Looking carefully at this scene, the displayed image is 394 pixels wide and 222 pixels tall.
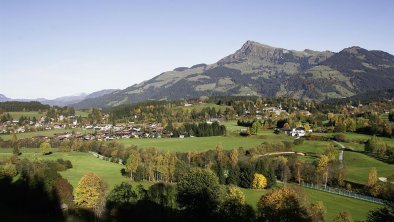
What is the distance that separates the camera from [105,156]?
137125 mm

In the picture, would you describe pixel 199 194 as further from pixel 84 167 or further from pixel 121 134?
pixel 121 134

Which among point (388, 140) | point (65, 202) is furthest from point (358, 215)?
point (388, 140)

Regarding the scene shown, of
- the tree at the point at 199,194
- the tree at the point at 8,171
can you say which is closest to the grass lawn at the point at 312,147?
the tree at the point at 199,194

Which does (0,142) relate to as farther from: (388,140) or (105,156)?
(388,140)

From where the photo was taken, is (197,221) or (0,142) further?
(0,142)

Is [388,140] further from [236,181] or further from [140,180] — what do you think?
[140,180]

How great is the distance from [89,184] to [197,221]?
24.3 meters

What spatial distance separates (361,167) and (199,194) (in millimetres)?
56187

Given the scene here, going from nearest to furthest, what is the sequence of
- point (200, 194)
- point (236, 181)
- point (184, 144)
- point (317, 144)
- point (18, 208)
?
1. point (200, 194)
2. point (18, 208)
3. point (236, 181)
4. point (317, 144)
5. point (184, 144)

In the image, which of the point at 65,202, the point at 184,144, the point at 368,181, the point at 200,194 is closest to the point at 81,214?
the point at 65,202

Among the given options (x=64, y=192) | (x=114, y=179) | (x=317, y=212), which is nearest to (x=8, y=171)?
(x=114, y=179)

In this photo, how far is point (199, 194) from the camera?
6712cm

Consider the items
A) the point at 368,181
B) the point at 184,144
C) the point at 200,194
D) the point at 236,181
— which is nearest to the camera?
the point at 200,194

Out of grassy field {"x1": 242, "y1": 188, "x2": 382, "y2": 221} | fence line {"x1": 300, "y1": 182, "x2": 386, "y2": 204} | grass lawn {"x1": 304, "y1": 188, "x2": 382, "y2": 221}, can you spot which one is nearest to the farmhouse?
fence line {"x1": 300, "y1": 182, "x2": 386, "y2": 204}
